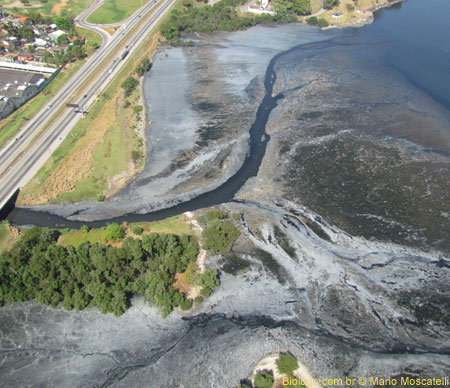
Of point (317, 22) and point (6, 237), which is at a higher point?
point (317, 22)

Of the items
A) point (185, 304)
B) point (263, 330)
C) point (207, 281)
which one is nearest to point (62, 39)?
point (207, 281)

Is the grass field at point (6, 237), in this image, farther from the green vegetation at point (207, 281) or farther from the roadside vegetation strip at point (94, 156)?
the green vegetation at point (207, 281)

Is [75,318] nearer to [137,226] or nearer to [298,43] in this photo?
[137,226]

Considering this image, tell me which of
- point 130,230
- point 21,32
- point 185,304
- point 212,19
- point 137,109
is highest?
point 212,19

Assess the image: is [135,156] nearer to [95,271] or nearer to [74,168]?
[74,168]

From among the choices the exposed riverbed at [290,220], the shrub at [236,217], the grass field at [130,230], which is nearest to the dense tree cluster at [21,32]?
the exposed riverbed at [290,220]
